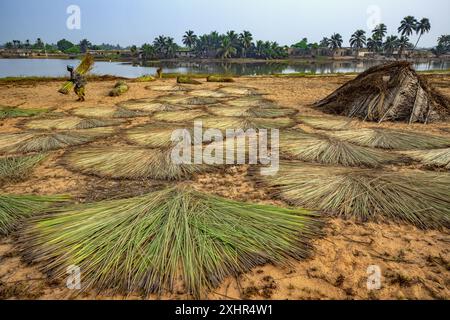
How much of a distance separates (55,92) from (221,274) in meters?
12.5

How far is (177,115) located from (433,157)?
5.38 m

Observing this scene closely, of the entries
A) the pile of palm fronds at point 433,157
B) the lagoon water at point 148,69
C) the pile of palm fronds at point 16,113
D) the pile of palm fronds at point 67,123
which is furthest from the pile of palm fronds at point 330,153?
the lagoon water at point 148,69

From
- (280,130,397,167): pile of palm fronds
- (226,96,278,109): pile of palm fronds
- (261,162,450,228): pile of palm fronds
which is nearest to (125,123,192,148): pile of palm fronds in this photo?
(280,130,397,167): pile of palm fronds

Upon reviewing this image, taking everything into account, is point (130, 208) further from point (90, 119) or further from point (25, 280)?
point (90, 119)

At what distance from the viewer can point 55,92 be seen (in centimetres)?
1202

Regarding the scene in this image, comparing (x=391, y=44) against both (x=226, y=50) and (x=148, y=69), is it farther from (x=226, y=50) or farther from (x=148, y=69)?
(x=148, y=69)

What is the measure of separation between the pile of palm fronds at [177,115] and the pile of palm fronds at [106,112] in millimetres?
558

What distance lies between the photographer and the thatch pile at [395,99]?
7430mm

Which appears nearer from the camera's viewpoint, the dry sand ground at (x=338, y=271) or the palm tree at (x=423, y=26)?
the dry sand ground at (x=338, y=271)

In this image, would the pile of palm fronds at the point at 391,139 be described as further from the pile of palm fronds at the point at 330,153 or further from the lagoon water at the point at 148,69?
the lagoon water at the point at 148,69

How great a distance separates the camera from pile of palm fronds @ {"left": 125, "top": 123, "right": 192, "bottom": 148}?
5102 mm

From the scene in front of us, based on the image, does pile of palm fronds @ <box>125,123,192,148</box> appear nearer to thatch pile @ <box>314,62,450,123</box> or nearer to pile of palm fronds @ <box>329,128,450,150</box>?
pile of palm fronds @ <box>329,128,450,150</box>

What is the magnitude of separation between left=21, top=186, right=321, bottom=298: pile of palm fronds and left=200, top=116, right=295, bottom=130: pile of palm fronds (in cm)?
352
